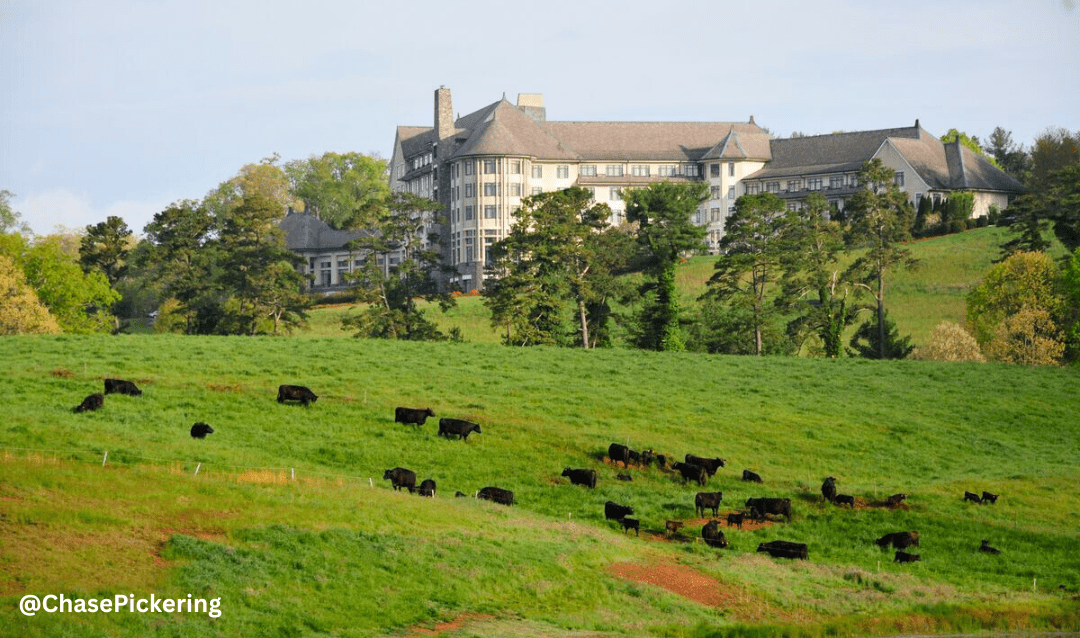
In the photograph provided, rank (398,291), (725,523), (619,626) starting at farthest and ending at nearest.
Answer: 1. (398,291)
2. (725,523)
3. (619,626)

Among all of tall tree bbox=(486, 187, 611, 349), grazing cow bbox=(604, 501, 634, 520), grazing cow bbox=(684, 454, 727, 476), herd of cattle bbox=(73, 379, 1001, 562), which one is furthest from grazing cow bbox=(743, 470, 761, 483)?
tall tree bbox=(486, 187, 611, 349)

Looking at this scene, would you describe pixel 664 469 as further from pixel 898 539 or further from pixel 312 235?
pixel 312 235

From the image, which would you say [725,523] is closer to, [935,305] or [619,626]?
[619,626]

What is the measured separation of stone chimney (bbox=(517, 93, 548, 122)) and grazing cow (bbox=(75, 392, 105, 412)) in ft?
473

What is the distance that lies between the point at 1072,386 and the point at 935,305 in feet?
168

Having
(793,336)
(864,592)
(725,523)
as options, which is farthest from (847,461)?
(793,336)

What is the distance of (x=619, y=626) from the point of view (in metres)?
32.8

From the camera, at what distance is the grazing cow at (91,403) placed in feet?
168

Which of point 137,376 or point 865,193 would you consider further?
point 865,193

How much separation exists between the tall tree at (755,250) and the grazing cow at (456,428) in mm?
49239

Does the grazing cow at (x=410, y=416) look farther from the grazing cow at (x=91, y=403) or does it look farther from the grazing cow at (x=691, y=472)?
the grazing cow at (x=91, y=403)

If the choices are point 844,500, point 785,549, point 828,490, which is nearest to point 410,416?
point 828,490

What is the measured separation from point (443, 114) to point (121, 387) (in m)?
127

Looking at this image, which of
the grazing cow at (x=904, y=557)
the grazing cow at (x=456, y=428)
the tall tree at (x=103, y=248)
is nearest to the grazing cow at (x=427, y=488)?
the grazing cow at (x=456, y=428)
